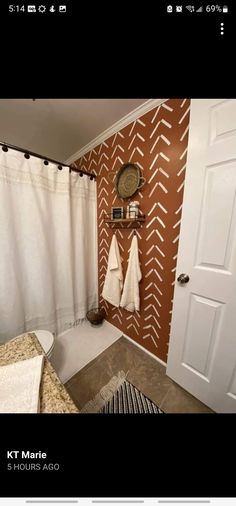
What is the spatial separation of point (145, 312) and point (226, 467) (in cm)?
101

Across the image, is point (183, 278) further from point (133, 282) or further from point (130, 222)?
point (130, 222)

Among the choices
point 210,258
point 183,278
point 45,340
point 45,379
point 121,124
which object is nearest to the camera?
point 45,379

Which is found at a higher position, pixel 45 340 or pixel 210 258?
pixel 210 258

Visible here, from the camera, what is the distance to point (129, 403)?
968 mm

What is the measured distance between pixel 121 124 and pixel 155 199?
74 cm

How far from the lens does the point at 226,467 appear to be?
38 centimetres

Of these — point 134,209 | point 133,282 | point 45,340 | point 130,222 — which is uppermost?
point 134,209
